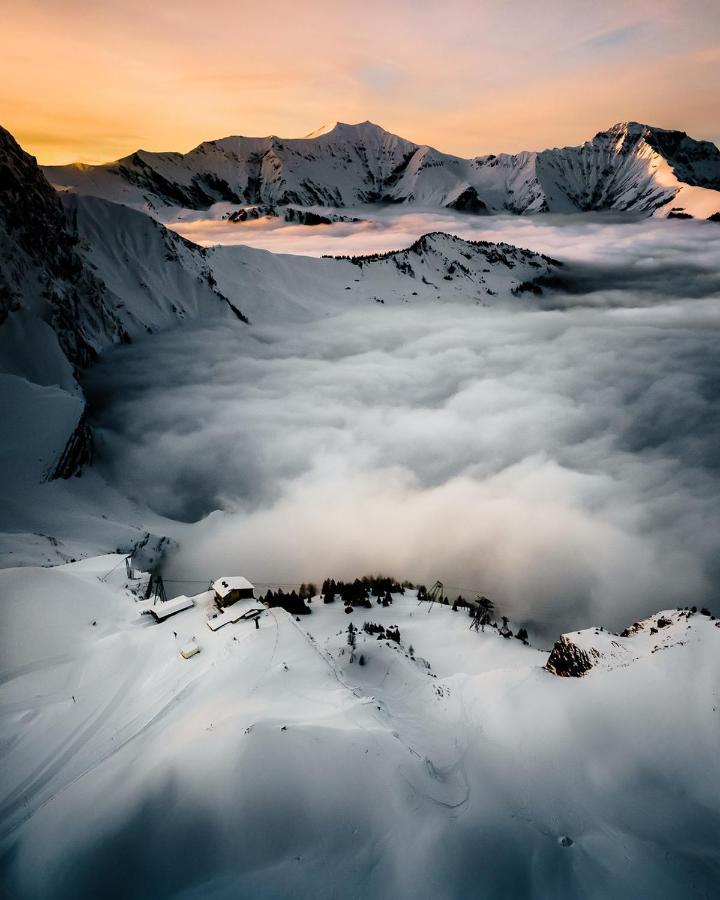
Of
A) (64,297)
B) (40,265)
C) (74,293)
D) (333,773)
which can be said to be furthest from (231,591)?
(74,293)

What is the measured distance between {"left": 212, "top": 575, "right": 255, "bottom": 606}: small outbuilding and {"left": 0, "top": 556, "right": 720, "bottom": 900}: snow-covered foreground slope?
4.63 meters

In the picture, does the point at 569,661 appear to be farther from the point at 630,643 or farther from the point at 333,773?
the point at 333,773

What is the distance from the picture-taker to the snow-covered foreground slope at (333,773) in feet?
46.7

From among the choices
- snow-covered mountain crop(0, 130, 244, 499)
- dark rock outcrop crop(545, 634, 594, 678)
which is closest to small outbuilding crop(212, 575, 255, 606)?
dark rock outcrop crop(545, 634, 594, 678)

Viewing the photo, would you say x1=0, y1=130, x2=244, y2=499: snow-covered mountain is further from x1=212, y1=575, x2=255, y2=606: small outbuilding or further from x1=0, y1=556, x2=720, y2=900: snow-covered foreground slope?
x1=0, y1=556, x2=720, y2=900: snow-covered foreground slope

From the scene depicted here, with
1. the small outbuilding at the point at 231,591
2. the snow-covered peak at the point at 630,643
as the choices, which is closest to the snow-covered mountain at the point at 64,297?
the small outbuilding at the point at 231,591

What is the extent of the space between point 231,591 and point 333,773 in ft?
63.6

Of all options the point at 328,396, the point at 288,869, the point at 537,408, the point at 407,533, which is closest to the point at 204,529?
the point at 407,533

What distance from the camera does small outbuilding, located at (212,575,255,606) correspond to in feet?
110

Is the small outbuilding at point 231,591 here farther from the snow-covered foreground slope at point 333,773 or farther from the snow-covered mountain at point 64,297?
the snow-covered mountain at point 64,297

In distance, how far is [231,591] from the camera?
1324 inches

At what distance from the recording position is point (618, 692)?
2206 cm

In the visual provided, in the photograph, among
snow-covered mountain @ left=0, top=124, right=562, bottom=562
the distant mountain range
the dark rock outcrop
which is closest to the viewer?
the dark rock outcrop

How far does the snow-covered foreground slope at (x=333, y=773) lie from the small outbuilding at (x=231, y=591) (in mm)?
4631
